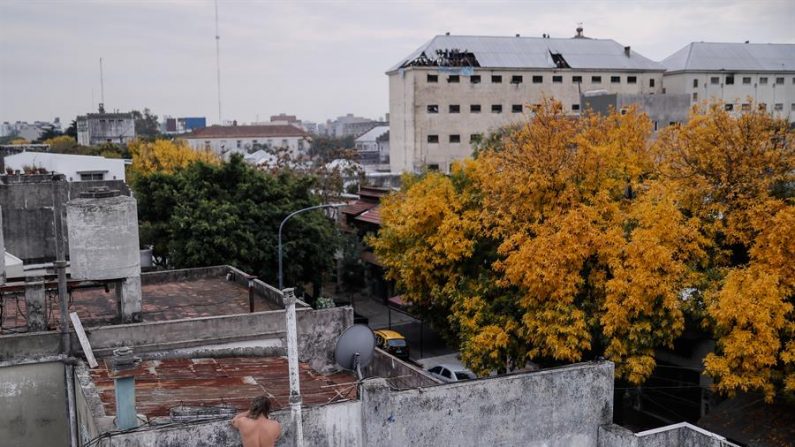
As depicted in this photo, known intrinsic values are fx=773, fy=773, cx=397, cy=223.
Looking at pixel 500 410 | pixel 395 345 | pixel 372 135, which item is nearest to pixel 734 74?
pixel 395 345

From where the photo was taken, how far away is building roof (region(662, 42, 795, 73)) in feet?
236

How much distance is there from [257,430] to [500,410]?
4.49 meters

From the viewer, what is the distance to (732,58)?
72.5m

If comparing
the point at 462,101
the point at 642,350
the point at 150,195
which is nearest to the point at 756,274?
the point at 642,350

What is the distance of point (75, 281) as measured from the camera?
16.6 m

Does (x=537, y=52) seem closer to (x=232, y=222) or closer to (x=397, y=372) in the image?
(x=232, y=222)

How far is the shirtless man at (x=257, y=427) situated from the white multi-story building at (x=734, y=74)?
219 ft

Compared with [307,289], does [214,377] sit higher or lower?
higher

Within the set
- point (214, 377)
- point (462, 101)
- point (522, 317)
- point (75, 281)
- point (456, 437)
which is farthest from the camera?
point (462, 101)

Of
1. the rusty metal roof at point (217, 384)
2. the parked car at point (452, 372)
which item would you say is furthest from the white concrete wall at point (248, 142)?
the rusty metal roof at point (217, 384)

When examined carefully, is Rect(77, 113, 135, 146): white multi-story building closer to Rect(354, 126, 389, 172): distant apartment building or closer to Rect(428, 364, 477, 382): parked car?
Rect(354, 126, 389, 172): distant apartment building

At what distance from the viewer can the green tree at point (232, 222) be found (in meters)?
31.9

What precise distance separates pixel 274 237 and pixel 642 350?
61.8ft

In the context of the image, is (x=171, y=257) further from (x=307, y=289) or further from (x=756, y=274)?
(x=756, y=274)
